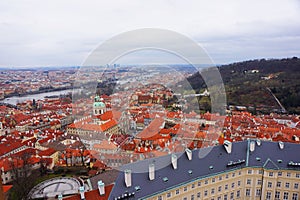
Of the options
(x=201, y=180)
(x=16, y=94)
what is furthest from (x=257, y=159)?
(x=16, y=94)

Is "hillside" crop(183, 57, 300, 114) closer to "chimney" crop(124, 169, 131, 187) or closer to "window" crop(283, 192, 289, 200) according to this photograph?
"window" crop(283, 192, 289, 200)

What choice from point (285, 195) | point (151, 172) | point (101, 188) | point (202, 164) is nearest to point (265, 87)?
point (285, 195)

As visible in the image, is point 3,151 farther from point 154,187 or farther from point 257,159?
point 257,159

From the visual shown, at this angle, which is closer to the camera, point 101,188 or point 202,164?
point 101,188

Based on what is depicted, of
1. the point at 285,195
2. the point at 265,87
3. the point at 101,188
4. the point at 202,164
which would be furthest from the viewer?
the point at 265,87

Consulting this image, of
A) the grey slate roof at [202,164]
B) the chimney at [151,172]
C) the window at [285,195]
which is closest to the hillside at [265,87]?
the grey slate roof at [202,164]

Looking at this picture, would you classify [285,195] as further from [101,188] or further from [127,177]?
[101,188]
